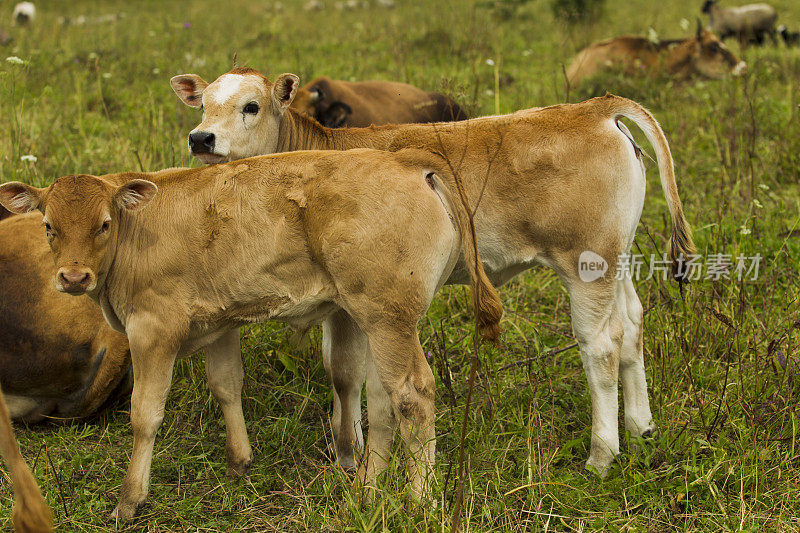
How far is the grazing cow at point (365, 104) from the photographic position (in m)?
7.09

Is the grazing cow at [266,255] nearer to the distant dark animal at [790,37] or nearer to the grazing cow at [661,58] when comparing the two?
the grazing cow at [661,58]

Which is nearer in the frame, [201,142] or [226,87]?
[201,142]

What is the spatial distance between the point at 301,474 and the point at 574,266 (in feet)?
5.65

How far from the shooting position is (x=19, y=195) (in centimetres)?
371

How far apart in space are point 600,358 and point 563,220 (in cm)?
73

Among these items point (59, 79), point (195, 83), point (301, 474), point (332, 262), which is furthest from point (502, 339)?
point (59, 79)

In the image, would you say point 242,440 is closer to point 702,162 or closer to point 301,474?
Answer: point 301,474

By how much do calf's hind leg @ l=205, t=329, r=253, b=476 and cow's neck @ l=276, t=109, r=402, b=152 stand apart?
4.03 feet

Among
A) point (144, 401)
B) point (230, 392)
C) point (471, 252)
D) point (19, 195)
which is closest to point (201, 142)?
point (19, 195)

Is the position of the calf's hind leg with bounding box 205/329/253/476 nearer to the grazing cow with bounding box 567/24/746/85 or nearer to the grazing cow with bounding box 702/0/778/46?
the grazing cow with bounding box 567/24/746/85

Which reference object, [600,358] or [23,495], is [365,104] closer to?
[600,358]

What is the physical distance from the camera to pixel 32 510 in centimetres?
288

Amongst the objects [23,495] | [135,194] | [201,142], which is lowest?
[23,495]

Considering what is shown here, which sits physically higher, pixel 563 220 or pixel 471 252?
pixel 471 252
